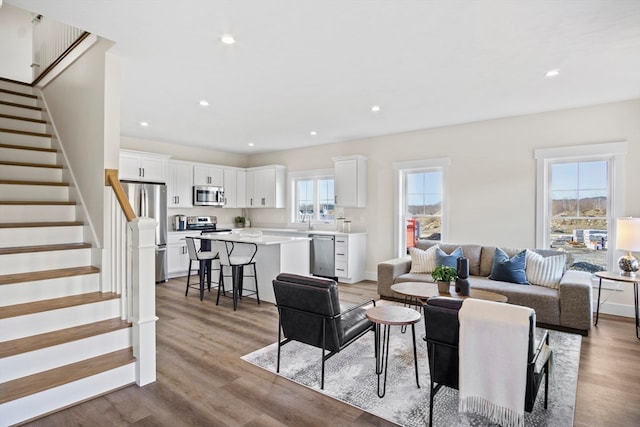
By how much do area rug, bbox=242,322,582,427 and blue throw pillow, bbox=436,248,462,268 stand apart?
1443 mm

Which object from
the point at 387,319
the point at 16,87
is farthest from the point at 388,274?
the point at 16,87

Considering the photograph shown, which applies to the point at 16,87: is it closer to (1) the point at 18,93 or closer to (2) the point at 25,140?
(1) the point at 18,93

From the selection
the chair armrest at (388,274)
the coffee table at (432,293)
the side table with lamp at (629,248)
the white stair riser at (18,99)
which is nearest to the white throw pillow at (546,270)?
the side table with lamp at (629,248)

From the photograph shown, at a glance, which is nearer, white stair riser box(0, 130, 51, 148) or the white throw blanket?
the white throw blanket

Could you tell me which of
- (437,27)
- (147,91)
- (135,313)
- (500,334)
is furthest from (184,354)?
(437,27)

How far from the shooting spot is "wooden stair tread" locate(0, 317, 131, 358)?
7.73 ft

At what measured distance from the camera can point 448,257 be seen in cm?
492

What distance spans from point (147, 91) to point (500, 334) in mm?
4370

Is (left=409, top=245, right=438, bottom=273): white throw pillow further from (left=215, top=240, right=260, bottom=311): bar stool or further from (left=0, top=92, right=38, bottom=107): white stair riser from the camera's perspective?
(left=0, top=92, right=38, bottom=107): white stair riser

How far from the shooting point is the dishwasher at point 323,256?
6.56 metres

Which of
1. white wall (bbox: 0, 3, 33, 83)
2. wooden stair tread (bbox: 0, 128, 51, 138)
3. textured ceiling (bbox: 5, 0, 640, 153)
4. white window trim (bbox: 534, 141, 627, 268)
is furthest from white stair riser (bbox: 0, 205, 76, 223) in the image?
white window trim (bbox: 534, 141, 627, 268)

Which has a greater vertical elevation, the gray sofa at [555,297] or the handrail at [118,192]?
the handrail at [118,192]

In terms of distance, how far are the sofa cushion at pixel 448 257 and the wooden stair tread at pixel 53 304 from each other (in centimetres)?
402

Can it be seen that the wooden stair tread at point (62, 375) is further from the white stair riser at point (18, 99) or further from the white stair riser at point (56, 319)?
the white stair riser at point (18, 99)
